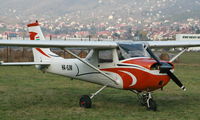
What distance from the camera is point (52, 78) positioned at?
2091cm

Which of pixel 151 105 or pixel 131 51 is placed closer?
pixel 131 51

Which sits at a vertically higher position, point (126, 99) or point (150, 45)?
point (150, 45)

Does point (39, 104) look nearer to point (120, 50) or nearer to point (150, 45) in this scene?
point (120, 50)

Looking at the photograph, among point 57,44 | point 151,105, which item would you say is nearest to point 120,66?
point 151,105

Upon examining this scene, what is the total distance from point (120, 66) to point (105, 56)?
82 centimetres

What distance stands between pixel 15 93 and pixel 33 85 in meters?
2.79

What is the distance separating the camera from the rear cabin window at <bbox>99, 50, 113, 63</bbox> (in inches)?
469

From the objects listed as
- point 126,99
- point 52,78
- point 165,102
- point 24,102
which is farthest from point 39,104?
point 52,78

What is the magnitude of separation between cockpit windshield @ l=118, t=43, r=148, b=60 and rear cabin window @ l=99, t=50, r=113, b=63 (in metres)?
0.38

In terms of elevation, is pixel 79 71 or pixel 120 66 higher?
pixel 120 66

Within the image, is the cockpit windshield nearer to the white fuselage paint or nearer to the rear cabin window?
the rear cabin window

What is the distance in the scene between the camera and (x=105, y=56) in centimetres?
1211

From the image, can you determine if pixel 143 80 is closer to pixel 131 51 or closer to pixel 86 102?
pixel 131 51

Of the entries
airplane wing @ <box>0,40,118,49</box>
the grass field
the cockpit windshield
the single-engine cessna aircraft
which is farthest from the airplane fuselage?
the grass field
